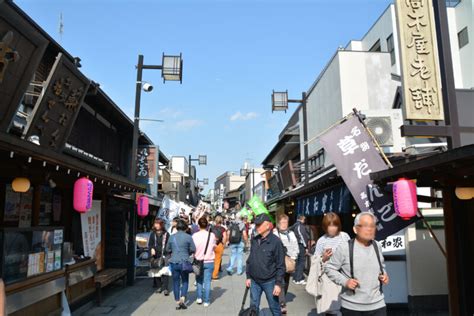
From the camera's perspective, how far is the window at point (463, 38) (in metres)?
21.9

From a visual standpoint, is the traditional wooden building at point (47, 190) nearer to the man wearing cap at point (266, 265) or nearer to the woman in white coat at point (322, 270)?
the man wearing cap at point (266, 265)

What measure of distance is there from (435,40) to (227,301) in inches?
298

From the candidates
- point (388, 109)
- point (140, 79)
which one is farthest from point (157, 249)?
point (388, 109)

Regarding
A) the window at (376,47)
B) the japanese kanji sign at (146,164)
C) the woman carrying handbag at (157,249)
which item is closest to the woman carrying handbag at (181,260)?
the woman carrying handbag at (157,249)

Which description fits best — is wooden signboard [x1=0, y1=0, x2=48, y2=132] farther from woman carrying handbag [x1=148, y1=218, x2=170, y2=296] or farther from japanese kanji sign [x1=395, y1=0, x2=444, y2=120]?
→ japanese kanji sign [x1=395, y1=0, x2=444, y2=120]

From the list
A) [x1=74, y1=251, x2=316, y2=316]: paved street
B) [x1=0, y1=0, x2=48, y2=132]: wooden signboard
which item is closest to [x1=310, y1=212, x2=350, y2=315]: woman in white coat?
[x1=74, y1=251, x2=316, y2=316]: paved street

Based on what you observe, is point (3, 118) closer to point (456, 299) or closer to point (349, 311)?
point (349, 311)

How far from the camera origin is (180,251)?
922cm

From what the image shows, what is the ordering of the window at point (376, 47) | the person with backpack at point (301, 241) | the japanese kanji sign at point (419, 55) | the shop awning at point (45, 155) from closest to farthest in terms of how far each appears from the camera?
the shop awning at point (45, 155) → the japanese kanji sign at point (419, 55) → the person with backpack at point (301, 241) → the window at point (376, 47)

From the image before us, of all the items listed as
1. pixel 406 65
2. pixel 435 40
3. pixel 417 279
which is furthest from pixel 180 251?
pixel 435 40

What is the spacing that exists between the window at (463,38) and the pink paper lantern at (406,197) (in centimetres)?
1944

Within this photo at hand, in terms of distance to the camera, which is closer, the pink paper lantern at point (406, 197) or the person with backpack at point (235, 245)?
the pink paper lantern at point (406, 197)

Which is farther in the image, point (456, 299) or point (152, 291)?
point (152, 291)

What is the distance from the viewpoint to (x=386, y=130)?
13195 millimetres
